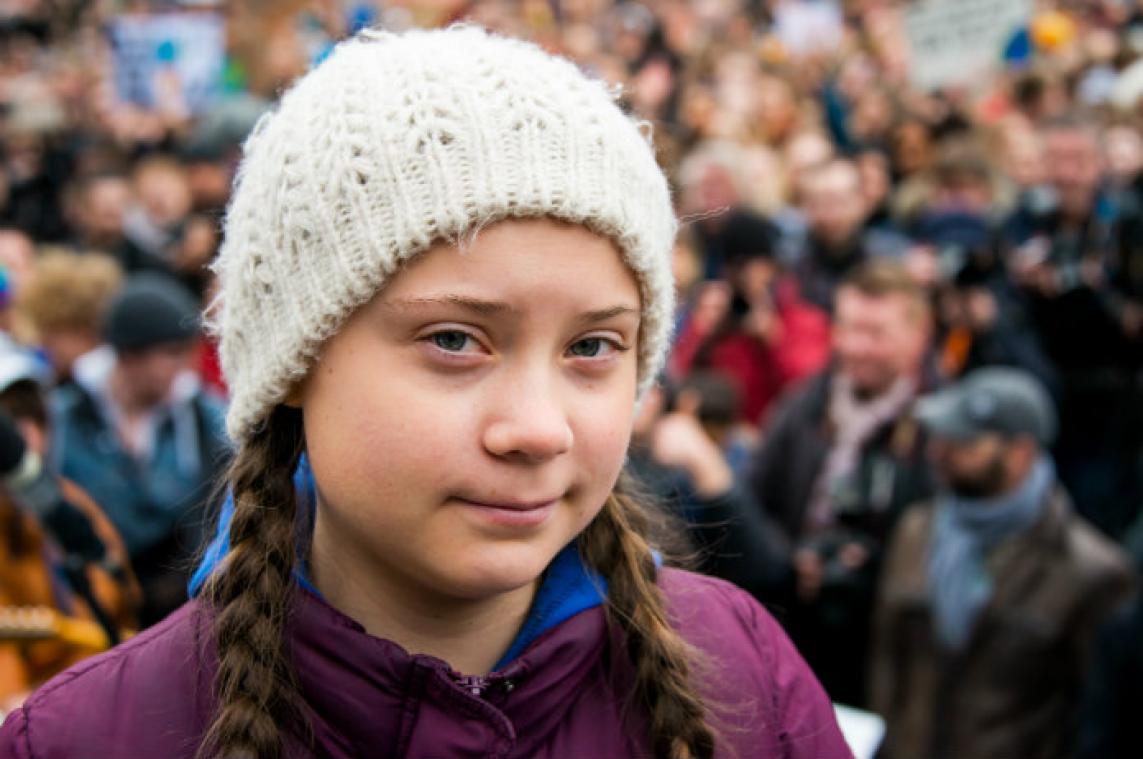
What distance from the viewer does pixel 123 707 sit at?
156 cm

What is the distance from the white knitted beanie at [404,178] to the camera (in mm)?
1492

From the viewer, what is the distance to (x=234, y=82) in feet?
39.2

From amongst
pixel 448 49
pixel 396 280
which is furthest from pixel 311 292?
pixel 448 49

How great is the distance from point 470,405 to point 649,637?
432 mm

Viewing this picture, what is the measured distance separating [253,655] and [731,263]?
14.6ft

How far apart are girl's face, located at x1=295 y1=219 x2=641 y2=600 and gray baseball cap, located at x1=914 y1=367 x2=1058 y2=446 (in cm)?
301

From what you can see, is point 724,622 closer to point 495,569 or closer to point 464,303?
point 495,569

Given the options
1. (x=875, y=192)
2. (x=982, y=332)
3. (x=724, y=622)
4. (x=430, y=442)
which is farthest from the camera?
(x=875, y=192)

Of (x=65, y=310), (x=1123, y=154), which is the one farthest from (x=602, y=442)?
(x=1123, y=154)

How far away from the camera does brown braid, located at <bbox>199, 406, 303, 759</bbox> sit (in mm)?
1494

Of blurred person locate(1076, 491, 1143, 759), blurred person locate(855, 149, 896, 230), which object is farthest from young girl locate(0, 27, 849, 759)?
blurred person locate(855, 149, 896, 230)

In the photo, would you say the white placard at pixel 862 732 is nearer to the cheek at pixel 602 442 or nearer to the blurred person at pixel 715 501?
the blurred person at pixel 715 501

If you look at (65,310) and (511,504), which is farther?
(65,310)

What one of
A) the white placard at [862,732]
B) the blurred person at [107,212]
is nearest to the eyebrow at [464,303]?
the white placard at [862,732]
